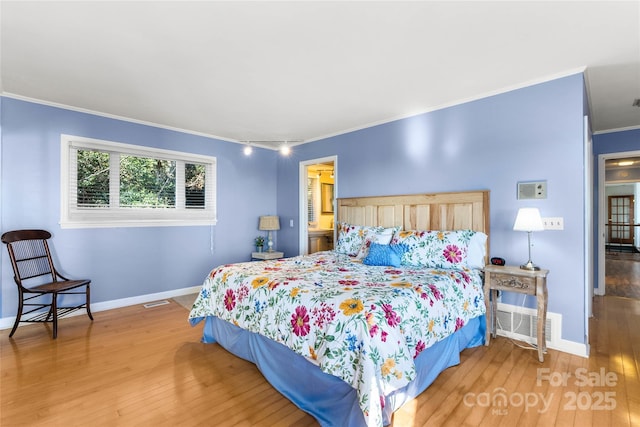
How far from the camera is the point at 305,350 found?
1.87 meters

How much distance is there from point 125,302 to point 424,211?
13.3 feet

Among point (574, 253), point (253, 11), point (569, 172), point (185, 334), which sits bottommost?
point (185, 334)

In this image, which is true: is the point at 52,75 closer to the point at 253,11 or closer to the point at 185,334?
the point at 253,11

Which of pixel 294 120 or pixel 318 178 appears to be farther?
pixel 318 178

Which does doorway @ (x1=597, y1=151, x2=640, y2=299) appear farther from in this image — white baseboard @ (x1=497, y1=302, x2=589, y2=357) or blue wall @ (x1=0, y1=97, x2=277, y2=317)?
blue wall @ (x1=0, y1=97, x2=277, y2=317)

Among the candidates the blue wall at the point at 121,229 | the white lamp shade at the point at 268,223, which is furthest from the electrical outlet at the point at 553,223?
the blue wall at the point at 121,229

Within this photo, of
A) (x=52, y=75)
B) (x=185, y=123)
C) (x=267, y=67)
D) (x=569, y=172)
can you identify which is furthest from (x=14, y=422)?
(x=569, y=172)

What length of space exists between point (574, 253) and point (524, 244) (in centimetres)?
38

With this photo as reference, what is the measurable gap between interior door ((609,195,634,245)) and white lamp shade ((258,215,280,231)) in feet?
39.6

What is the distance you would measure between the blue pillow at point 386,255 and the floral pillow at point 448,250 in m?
0.08

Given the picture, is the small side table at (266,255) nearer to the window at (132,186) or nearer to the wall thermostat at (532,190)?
the window at (132,186)

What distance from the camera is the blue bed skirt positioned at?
1.70 meters

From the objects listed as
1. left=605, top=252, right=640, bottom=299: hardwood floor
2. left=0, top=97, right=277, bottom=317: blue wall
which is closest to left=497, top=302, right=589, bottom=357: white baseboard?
left=605, top=252, right=640, bottom=299: hardwood floor

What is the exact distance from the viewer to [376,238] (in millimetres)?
3523
